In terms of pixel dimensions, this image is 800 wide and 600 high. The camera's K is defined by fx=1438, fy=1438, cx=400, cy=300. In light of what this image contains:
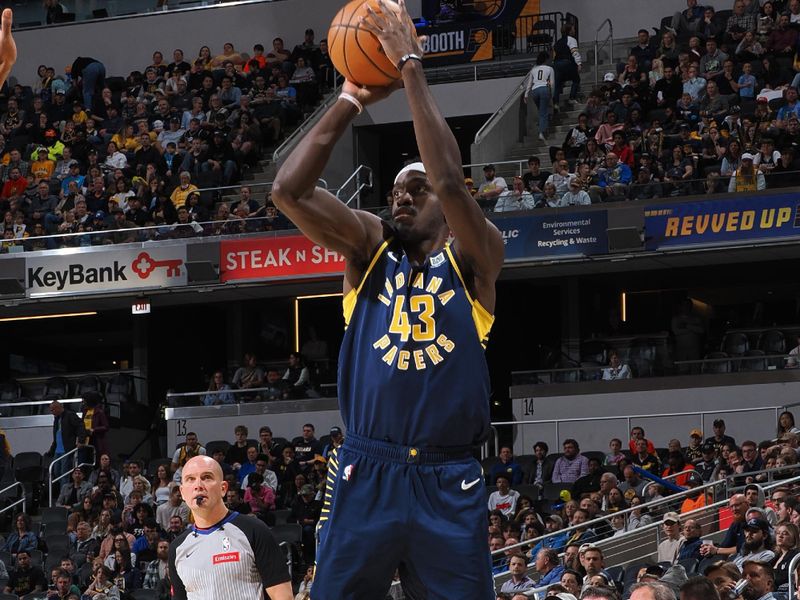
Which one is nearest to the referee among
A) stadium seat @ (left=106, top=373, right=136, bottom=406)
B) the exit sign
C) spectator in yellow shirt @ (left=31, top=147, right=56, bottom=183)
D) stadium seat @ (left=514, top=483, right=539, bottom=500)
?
stadium seat @ (left=514, top=483, right=539, bottom=500)

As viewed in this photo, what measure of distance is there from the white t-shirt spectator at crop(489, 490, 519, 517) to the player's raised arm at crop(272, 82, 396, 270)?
37.8ft

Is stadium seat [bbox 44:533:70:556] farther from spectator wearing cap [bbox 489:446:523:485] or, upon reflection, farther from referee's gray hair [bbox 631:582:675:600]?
referee's gray hair [bbox 631:582:675:600]

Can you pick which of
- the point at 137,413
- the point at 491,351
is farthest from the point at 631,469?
the point at 137,413

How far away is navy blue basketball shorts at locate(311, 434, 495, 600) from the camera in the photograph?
14.4 feet

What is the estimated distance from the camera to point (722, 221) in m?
19.7

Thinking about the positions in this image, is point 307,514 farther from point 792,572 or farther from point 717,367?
point 792,572

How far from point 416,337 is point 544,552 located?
330 inches

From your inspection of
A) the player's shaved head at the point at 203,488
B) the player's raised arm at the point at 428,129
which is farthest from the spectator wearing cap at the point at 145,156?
the player's raised arm at the point at 428,129

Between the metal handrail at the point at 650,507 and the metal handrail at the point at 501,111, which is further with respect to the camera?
the metal handrail at the point at 501,111

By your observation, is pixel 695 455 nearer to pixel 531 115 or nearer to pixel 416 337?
pixel 531 115

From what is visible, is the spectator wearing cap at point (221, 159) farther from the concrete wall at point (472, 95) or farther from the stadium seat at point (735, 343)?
the stadium seat at point (735, 343)

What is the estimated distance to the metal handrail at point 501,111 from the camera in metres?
23.3

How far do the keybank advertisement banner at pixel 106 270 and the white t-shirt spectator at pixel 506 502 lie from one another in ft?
25.9

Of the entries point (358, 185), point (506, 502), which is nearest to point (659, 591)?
point (506, 502)
